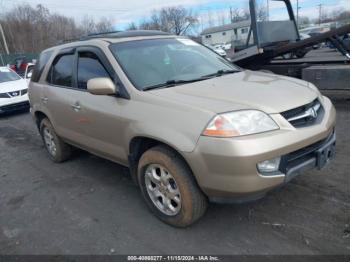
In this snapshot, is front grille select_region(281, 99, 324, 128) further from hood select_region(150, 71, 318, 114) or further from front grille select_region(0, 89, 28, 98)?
front grille select_region(0, 89, 28, 98)

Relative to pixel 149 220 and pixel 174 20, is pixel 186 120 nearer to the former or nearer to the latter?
pixel 149 220

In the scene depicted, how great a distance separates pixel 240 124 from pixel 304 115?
695mm

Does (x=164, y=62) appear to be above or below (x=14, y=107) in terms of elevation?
above

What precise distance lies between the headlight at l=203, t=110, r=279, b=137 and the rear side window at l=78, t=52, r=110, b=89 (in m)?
1.58

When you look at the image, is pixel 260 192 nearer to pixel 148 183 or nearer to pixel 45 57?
pixel 148 183

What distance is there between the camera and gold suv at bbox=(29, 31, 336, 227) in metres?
2.77

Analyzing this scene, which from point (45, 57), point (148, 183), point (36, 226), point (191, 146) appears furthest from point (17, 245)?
point (45, 57)

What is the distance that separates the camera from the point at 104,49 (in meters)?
3.88

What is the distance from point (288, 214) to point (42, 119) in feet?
13.4

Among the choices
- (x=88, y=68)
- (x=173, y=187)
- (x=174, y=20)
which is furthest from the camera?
(x=174, y=20)

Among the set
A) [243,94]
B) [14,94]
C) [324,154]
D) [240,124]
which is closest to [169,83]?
[243,94]

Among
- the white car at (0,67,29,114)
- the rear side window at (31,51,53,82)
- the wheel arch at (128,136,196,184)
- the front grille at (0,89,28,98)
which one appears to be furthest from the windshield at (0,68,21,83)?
the wheel arch at (128,136,196,184)

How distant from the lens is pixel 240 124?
279 cm

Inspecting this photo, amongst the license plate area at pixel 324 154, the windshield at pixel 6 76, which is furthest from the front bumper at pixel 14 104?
the license plate area at pixel 324 154
